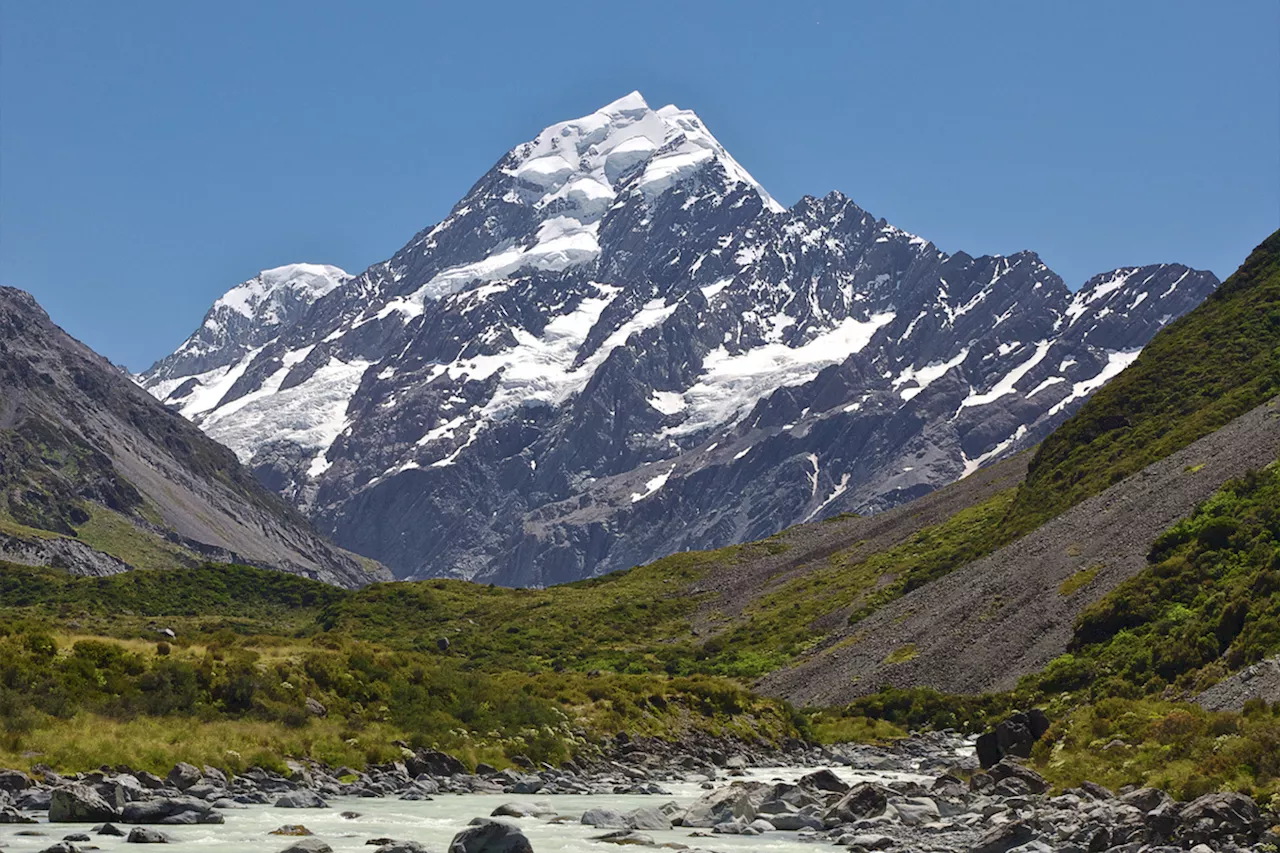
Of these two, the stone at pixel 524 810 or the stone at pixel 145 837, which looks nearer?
the stone at pixel 145 837

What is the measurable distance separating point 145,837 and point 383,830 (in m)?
7.12

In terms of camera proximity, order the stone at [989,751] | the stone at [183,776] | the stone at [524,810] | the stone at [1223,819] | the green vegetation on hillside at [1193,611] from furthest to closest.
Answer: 1. the green vegetation on hillside at [1193,611]
2. the stone at [989,751]
3. the stone at [183,776]
4. the stone at [524,810]
5. the stone at [1223,819]

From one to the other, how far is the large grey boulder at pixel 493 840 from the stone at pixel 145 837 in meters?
8.02

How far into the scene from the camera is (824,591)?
171 m

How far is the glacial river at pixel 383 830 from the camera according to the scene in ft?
115

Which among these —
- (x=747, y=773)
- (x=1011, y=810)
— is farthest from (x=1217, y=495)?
(x=1011, y=810)

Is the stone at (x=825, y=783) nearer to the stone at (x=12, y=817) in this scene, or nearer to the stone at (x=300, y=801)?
the stone at (x=300, y=801)

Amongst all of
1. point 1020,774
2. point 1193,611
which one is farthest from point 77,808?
point 1193,611

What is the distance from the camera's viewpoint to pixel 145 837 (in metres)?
35.2

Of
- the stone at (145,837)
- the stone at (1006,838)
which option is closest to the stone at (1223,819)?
the stone at (1006,838)

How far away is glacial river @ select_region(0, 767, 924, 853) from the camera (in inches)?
1378

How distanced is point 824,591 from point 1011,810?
12951cm

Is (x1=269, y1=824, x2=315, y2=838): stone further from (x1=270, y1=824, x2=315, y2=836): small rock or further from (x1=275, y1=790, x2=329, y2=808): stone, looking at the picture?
(x1=275, y1=790, x2=329, y2=808): stone

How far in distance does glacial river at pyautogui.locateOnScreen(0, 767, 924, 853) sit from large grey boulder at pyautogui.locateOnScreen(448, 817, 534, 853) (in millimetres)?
2399
